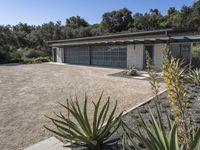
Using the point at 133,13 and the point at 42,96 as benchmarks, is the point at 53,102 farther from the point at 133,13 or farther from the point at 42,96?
the point at 133,13

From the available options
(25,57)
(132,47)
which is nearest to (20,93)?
(132,47)

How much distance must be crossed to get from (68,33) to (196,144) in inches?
1763

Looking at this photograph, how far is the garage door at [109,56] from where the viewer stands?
19905 mm

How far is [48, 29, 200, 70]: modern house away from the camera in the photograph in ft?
51.4

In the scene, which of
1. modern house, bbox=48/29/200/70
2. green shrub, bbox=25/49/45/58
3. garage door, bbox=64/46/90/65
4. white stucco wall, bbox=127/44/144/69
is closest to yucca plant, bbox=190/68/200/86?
modern house, bbox=48/29/200/70

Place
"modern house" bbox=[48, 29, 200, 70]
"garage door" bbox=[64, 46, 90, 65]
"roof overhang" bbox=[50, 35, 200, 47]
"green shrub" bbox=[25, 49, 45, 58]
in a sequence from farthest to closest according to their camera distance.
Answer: "green shrub" bbox=[25, 49, 45, 58]
"garage door" bbox=[64, 46, 90, 65]
"modern house" bbox=[48, 29, 200, 70]
"roof overhang" bbox=[50, 35, 200, 47]

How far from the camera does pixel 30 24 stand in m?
57.4

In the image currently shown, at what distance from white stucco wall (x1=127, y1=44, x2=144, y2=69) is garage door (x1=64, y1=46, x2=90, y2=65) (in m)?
6.45

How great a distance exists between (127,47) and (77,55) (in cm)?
833

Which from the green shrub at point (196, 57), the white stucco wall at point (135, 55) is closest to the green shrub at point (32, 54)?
the white stucco wall at point (135, 55)

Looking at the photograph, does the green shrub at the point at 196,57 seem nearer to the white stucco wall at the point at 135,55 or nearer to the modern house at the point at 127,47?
the modern house at the point at 127,47

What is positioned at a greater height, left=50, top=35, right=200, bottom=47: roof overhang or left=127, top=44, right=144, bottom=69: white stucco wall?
left=50, top=35, right=200, bottom=47: roof overhang

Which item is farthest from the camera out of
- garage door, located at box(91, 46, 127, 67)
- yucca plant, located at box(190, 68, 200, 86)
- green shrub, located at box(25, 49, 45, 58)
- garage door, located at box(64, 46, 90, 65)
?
green shrub, located at box(25, 49, 45, 58)

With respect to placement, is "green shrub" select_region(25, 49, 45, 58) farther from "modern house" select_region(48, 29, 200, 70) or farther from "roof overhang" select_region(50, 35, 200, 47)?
"roof overhang" select_region(50, 35, 200, 47)
